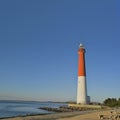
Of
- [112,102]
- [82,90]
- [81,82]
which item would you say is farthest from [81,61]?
[112,102]

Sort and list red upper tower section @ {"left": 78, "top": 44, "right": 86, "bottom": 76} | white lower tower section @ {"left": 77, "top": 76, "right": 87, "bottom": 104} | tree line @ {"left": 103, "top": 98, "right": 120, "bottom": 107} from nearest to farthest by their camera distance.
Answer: white lower tower section @ {"left": 77, "top": 76, "right": 87, "bottom": 104} → red upper tower section @ {"left": 78, "top": 44, "right": 86, "bottom": 76} → tree line @ {"left": 103, "top": 98, "right": 120, "bottom": 107}

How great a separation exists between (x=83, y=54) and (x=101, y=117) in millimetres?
30806

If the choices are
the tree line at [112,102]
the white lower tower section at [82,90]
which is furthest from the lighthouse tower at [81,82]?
the tree line at [112,102]

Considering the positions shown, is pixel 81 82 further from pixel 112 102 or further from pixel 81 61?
pixel 112 102

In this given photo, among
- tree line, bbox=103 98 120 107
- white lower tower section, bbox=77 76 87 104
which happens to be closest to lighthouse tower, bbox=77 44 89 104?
white lower tower section, bbox=77 76 87 104

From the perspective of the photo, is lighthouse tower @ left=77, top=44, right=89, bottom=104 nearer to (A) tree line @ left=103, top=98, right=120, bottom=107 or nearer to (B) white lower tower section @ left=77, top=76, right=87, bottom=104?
(B) white lower tower section @ left=77, top=76, right=87, bottom=104

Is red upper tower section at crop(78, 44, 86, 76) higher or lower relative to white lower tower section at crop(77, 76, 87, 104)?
higher

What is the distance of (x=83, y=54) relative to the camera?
58156 millimetres

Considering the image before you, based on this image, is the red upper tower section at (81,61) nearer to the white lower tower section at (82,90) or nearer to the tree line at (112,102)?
the white lower tower section at (82,90)

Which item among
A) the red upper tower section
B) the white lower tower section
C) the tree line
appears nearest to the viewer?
the white lower tower section

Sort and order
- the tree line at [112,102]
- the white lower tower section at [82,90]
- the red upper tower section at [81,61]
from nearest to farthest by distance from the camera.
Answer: the white lower tower section at [82,90]
the red upper tower section at [81,61]
the tree line at [112,102]

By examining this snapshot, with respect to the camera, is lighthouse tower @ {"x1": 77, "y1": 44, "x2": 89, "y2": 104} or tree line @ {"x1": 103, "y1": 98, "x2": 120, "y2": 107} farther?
tree line @ {"x1": 103, "y1": 98, "x2": 120, "y2": 107}

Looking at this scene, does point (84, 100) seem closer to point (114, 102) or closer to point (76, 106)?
point (76, 106)

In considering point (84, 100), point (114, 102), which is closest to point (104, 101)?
point (114, 102)
